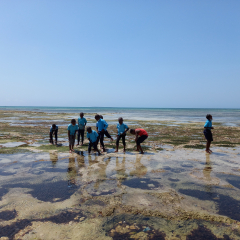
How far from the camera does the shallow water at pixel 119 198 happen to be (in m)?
3.88

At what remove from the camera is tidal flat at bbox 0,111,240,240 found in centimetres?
385

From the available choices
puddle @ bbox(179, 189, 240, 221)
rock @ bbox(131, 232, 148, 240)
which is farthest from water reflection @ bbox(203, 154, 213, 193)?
rock @ bbox(131, 232, 148, 240)

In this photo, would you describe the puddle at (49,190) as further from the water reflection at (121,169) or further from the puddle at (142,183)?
the water reflection at (121,169)

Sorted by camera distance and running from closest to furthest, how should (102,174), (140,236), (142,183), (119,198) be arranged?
(140,236) < (119,198) < (142,183) < (102,174)

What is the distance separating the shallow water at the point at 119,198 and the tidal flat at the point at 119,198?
2cm

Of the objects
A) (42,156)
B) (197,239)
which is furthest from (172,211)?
(42,156)

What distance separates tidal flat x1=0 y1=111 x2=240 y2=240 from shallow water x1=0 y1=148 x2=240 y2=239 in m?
0.02

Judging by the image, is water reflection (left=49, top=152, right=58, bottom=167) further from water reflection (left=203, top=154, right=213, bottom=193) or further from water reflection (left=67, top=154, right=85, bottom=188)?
water reflection (left=203, top=154, right=213, bottom=193)

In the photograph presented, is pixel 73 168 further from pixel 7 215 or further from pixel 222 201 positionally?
pixel 222 201

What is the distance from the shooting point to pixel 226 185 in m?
6.11

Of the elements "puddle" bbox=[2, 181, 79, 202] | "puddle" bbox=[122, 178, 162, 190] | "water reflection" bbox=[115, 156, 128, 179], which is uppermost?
"puddle" bbox=[2, 181, 79, 202]

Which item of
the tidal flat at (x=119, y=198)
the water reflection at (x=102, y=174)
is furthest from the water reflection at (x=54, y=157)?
the water reflection at (x=102, y=174)

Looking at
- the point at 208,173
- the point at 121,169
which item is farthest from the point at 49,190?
the point at 208,173

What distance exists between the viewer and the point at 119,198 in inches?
203
